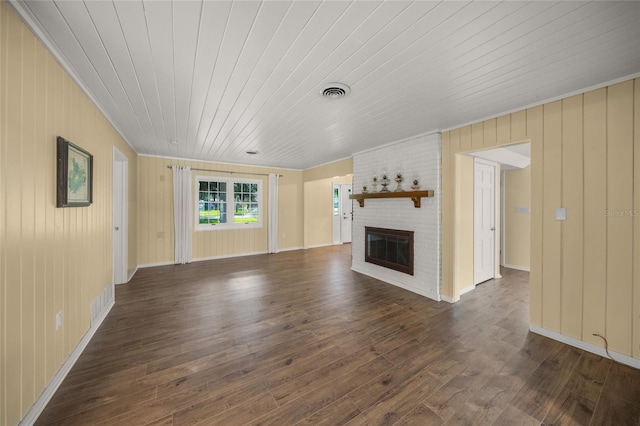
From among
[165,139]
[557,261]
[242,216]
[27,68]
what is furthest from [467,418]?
[242,216]

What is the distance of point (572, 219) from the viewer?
7.93 ft

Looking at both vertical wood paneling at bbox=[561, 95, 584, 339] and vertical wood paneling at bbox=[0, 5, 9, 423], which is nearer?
vertical wood paneling at bbox=[0, 5, 9, 423]

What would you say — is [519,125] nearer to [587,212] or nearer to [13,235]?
[587,212]

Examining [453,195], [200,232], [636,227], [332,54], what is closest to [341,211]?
[200,232]

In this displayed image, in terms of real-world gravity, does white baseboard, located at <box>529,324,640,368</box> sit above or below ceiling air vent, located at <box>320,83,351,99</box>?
below

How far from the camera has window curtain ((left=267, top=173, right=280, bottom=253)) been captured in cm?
688

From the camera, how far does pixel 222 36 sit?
158cm

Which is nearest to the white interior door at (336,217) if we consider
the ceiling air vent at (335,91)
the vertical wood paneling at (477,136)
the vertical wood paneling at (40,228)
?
the vertical wood paneling at (477,136)

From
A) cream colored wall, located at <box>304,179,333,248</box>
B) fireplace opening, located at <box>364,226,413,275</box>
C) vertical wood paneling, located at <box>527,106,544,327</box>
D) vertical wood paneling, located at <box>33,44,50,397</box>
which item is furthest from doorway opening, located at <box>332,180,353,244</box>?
vertical wood paneling, located at <box>33,44,50,397</box>

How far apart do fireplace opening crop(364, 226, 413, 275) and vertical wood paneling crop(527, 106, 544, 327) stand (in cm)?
151

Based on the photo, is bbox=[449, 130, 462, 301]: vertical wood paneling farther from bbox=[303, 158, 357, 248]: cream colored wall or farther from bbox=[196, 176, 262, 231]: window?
bbox=[196, 176, 262, 231]: window

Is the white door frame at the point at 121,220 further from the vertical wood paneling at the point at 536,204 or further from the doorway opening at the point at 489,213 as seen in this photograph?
the vertical wood paneling at the point at 536,204

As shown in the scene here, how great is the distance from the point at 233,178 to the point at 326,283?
3780 millimetres

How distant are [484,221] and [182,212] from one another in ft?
19.9
